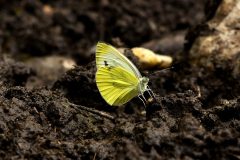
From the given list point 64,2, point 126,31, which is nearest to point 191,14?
point 126,31

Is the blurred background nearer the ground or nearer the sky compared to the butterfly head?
nearer the sky

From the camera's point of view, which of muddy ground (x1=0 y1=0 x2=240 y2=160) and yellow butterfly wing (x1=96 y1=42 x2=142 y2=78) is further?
yellow butterfly wing (x1=96 y1=42 x2=142 y2=78)

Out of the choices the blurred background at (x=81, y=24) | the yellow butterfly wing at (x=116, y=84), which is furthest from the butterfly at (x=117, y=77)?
the blurred background at (x=81, y=24)

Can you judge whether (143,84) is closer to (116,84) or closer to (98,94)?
(116,84)

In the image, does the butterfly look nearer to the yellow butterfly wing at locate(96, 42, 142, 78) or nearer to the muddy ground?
the yellow butterfly wing at locate(96, 42, 142, 78)

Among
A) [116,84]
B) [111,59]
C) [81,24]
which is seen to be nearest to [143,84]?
[116,84]

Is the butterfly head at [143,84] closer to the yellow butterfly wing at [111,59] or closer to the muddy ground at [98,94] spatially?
the yellow butterfly wing at [111,59]

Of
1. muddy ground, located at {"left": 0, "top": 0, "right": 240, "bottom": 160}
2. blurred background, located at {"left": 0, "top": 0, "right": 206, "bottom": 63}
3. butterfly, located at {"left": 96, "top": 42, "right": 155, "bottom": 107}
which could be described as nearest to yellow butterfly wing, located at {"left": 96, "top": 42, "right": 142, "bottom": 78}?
butterfly, located at {"left": 96, "top": 42, "right": 155, "bottom": 107}

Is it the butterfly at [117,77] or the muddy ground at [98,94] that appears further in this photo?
the butterfly at [117,77]
